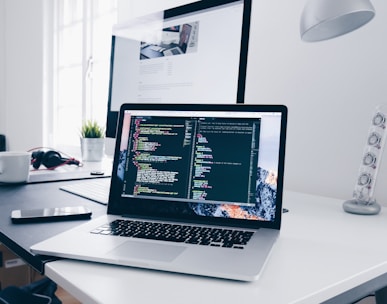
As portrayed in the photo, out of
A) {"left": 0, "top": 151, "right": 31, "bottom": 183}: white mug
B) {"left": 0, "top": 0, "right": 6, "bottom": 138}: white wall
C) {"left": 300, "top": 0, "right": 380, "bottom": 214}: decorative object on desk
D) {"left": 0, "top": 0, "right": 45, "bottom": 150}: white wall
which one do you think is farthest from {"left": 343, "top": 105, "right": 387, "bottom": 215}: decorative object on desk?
{"left": 0, "top": 0, "right": 6, "bottom": 138}: white wall

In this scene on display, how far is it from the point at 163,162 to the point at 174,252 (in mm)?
244

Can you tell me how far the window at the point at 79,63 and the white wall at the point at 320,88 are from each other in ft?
4.67

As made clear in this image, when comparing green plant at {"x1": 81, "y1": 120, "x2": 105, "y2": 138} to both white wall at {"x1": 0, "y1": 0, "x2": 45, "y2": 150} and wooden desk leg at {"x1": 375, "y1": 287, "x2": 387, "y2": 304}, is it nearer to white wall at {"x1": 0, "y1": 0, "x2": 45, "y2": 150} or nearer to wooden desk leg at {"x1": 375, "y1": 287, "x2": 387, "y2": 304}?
wooden desk leg at {"x1": 375, "y1": 287, "x2": 387, "y2": 304}

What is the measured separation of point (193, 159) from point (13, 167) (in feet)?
1.81

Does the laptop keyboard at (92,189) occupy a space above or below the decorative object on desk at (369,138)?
below

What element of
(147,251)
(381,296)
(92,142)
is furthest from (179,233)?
(92,142)

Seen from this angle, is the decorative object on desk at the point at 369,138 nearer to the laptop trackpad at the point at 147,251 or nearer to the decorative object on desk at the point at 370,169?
the decorative object on desk at the point at 370,169

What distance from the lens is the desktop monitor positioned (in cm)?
85

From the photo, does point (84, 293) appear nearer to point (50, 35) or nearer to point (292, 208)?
point (292, 208)

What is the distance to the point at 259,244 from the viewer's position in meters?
0.55

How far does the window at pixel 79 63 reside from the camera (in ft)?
8.07

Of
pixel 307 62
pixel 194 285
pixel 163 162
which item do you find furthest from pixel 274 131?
pixel 307 62

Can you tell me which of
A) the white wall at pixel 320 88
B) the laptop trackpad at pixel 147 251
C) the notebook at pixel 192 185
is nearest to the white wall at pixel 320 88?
the white wall at pixel 320 88

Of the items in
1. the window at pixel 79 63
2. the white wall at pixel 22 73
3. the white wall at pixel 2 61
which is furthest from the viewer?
the white wall at pixel 2 61
